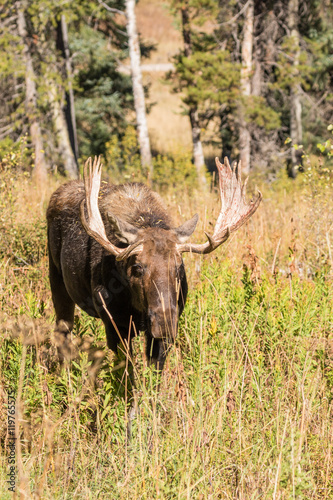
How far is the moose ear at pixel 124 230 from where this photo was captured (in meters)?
3.97

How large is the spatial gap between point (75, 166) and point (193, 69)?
13.6 feet

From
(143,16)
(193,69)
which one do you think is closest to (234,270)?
(193,69)

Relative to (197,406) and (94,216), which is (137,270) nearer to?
(94,216)

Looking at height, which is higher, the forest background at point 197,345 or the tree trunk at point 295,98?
the tree trunk at point 295,98

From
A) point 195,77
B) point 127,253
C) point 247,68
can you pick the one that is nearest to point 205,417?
point 127,253

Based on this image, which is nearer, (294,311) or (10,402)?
(10,402)

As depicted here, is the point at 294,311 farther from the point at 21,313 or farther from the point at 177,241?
the point at 21,313

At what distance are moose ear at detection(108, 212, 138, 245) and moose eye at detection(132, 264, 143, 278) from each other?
0.22 metres

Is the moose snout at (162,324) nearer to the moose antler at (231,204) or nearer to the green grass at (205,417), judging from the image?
the green grass at (205,417)

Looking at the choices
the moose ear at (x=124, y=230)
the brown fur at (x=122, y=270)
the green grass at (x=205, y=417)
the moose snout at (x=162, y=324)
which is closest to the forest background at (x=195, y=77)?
the brown fur at (x=122, y=270)

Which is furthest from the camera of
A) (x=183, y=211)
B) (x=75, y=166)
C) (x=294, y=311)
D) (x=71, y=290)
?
(x=75, y=166)

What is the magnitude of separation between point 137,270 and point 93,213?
0.78 metres

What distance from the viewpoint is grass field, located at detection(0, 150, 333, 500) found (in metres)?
2.90

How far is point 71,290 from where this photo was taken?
5020 mm
